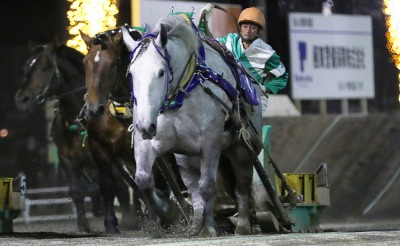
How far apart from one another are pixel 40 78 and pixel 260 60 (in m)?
4.22

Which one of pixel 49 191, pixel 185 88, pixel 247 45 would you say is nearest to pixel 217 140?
pixel 185 88

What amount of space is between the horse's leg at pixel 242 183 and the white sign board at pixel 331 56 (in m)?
6.88

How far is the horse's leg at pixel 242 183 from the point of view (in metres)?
10.6

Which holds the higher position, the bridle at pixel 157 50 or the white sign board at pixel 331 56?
the bridle at pixel 157 50

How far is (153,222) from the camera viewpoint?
32.2 ft

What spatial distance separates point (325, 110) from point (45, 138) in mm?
3921

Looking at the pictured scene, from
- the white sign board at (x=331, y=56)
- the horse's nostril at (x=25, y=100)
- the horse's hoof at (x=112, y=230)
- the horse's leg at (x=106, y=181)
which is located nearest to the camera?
the horse's hoof at (x=112, y=230)

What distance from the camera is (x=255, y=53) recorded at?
1128 centimetres

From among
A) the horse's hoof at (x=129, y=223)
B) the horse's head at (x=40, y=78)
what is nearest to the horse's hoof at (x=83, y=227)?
the horse's hoof at (x=129, y=223)

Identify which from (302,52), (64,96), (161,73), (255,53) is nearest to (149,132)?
(161,73)

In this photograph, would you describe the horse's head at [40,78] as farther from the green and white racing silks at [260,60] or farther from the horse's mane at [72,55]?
the green and white racing silks at [260,60]

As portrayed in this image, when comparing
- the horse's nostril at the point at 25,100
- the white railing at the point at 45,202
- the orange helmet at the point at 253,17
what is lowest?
the white railing at the point at 45,202

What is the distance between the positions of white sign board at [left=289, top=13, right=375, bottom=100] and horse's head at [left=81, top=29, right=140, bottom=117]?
267 inches

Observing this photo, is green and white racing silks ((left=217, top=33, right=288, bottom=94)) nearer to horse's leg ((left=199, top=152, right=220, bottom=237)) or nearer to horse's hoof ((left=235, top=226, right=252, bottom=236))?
horse's hoof ((left=235, top=226, right=252, bottom=236))
